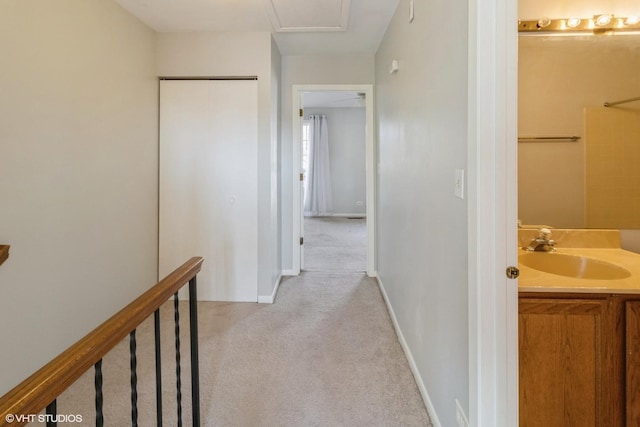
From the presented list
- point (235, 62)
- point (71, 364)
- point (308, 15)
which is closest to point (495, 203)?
point (71, 364)

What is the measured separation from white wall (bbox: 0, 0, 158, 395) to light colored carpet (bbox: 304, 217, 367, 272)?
7.31ft

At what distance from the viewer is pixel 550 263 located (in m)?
1.57

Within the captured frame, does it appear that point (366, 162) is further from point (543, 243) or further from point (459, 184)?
point (459, 184)

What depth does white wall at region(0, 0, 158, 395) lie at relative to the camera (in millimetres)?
1643

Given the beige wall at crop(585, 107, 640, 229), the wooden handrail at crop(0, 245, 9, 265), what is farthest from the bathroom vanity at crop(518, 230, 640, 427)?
the wooden handrail at crop(0, 245, 9, 265)

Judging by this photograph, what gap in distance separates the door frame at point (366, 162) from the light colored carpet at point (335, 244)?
438mm

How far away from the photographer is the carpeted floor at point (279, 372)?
1.62 metres

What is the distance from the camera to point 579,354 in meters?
1.13

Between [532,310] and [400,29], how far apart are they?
2.00m

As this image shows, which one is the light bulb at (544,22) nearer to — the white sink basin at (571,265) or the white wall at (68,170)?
the white sink basin at (571,265)

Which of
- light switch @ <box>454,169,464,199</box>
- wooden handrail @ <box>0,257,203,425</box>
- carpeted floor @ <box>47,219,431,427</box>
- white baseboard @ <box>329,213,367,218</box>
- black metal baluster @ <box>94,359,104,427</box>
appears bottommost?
carpeted floor @ <box>47,219,431,427</box>

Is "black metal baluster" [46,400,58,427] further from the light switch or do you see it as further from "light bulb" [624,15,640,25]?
"light bulb" [624,15,640,25]

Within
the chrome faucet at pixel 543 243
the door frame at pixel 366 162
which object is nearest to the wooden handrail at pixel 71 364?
the chrome faucet at pixel 543 243

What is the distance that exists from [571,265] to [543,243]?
146 millimetres
